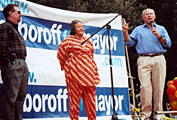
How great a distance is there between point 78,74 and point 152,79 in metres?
1.45

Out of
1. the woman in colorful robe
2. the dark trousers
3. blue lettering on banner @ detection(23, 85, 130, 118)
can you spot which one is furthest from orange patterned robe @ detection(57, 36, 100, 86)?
blue lettering on banner @ detection(23, 85, 130, 118)

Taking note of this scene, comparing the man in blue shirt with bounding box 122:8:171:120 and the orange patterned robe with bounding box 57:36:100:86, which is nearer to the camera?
the orange patterned robe with bounding box 57:36:100:86

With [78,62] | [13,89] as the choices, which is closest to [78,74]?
[78,62]

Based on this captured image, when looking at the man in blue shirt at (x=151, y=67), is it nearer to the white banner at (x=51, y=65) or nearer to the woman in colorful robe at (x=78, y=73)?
the white banner at (x=51, y=65)

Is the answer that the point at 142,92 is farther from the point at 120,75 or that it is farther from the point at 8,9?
the point at 8,9

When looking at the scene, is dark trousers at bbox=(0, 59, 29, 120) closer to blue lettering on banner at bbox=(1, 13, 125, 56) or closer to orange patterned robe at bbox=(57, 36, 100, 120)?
orange patterned robe at bbox=(57, 36, 100, 120)

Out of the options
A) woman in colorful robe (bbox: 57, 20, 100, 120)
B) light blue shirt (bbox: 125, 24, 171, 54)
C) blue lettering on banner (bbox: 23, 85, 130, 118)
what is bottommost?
blue lettering on banner (bbox: 23, 85, 130, 118)

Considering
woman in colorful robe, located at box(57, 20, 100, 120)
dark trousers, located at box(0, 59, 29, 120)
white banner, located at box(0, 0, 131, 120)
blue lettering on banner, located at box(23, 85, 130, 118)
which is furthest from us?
white banner, located at box(0, 0, 131, 120)

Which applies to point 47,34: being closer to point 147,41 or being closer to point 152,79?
point 147,41

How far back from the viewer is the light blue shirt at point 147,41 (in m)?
4.71

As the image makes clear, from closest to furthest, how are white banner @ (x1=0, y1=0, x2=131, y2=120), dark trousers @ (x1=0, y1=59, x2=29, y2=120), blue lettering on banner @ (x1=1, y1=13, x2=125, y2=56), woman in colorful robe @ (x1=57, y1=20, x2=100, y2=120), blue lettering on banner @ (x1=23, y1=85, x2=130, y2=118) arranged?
dark trousers @ (x1=0, y1=59, x2=29, y2=120) → woman in colorful robe @ (x1=57, y1=20, x2=100, y2=120) → blue lettering on banner @ (x1=23, y1=85, x2=130, y2=118) → white banner @ (x1=0, y1=0, x2=131, y2=120) → blue lettering on banner @ (x1=1, y1=13, x2=125, y2=56)

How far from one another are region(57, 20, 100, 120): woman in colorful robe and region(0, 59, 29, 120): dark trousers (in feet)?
2.23

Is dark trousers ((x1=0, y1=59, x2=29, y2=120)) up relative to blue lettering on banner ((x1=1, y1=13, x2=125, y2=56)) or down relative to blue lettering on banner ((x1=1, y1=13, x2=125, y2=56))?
down

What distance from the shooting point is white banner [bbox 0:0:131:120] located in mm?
4516
